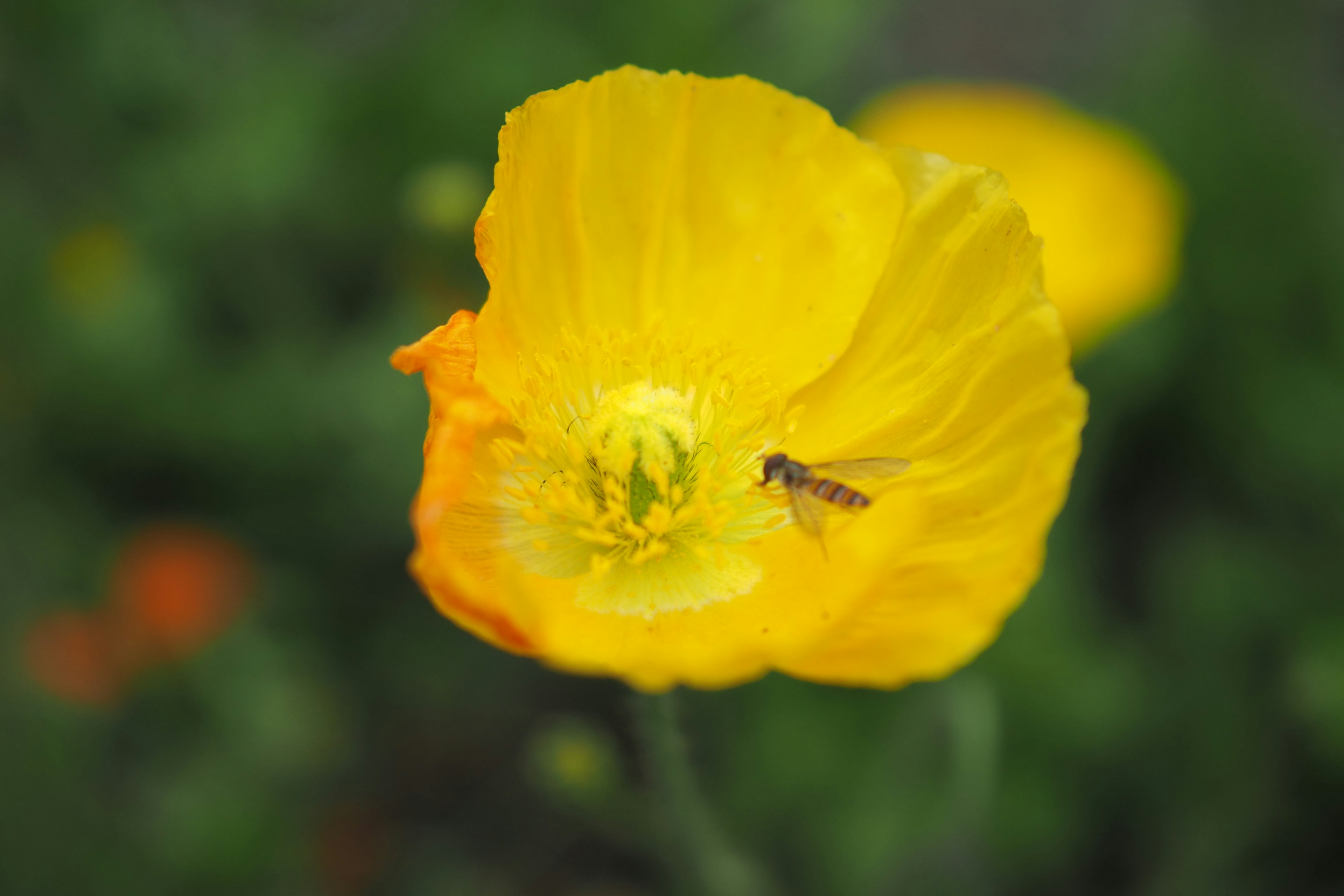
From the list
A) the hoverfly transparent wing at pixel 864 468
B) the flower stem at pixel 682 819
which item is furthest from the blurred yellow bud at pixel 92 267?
the hoverfly transparent wing at pixel 864 468

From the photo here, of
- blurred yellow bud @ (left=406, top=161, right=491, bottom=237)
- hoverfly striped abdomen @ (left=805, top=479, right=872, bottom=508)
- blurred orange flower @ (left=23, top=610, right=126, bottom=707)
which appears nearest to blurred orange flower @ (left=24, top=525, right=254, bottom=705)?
blurred orange flower @ (left=23, top=610, right=126, bottom=707)

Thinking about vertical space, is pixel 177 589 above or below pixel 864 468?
below

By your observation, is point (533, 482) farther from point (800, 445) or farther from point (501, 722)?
point (501, 722)

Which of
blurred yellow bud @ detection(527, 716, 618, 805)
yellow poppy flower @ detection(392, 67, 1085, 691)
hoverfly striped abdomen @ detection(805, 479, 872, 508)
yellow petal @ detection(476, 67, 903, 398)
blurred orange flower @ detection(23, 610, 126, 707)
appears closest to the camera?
yellow poppy flower @ detection(392, 67, 1085, 691)

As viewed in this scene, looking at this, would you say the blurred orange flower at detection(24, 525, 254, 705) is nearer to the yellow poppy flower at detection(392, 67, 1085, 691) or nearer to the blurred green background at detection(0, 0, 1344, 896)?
the blurred green background at detection(0, 0, 1344, 896)

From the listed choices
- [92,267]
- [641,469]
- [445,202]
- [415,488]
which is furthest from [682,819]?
[92,267]

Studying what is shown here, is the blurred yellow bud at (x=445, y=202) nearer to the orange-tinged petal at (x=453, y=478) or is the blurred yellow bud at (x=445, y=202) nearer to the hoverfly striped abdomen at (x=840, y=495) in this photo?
the orange-tinged petal at (x=453, y=478)

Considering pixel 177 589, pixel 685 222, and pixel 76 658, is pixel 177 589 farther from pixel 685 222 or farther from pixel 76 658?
pixel 685 222
